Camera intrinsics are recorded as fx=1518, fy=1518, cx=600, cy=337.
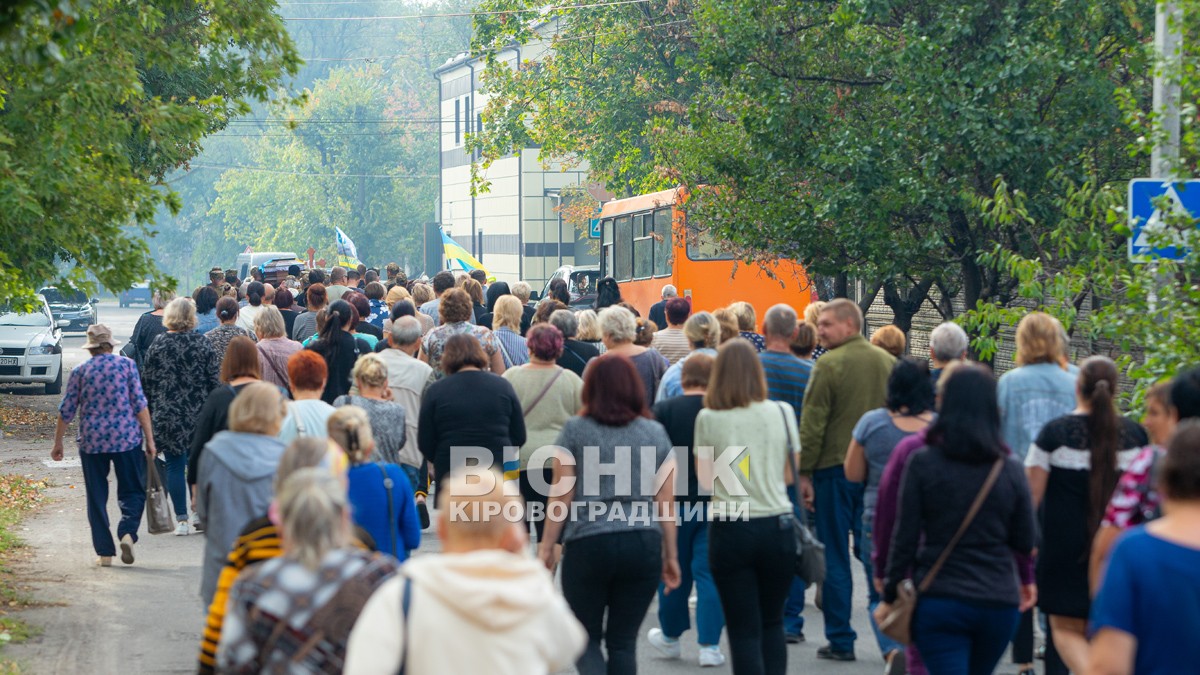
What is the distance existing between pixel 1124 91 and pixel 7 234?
7264mm

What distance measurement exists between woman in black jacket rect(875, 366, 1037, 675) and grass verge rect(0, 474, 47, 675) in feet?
16.0

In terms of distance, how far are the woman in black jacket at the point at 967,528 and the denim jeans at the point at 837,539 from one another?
9.14 feet

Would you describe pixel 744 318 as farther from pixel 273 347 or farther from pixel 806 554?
pixel 806 554

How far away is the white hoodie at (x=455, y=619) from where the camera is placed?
383 cm

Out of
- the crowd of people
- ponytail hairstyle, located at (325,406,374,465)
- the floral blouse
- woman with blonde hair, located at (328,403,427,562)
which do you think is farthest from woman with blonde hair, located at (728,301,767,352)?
ponytail hairstyle, located at (325,406,374,465)

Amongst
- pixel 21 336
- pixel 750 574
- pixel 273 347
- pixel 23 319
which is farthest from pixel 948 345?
pixel 23 319

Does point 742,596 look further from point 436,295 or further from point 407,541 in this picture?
point 436,295

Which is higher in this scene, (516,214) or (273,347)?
(516,214)

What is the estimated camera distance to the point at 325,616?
13.2ft

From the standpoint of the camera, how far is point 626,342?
380 inches

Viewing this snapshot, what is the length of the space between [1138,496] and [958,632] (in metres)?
0.81

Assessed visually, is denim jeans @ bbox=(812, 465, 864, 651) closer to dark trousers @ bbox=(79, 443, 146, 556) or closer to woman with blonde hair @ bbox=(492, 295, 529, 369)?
woman with blonde hair @ bbox=(492, 295, 529, 369)

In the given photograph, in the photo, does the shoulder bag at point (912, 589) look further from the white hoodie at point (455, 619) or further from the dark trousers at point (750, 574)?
the white hoodie at point (455, 619)

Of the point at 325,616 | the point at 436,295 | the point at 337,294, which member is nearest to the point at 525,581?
the point at 325,616
